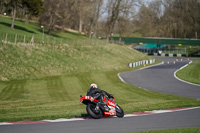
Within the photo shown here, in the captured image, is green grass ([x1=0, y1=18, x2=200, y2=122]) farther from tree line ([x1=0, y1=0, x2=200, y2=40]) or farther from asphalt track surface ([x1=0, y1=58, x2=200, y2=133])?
tree line ([x1=0, y1=0, x2=200, y2=40])

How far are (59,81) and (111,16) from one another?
187 ft

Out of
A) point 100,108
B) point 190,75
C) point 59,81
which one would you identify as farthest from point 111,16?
point 100,108

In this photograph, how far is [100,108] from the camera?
1386cm

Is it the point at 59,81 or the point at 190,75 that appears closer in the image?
the point at 59,81

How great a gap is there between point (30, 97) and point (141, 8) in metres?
72.1

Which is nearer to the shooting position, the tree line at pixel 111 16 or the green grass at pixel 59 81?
the green grass at pixel 59 81

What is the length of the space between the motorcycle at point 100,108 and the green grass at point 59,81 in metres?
1.01

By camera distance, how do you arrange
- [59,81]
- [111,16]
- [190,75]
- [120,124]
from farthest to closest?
[111,16]
[190,75]
[59,81]
[120,124]

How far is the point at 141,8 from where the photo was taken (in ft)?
305

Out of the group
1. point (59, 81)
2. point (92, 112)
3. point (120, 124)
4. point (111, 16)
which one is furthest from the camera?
point (111, 16)

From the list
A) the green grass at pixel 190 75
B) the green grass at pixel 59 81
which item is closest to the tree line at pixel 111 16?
the green grass at pixel 59 81

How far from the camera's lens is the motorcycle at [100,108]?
535 inches

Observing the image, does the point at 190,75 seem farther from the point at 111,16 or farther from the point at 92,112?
the point at 111,16

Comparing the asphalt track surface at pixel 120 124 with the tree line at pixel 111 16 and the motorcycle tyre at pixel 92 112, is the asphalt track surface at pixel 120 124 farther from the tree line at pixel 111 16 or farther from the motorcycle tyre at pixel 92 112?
the tree line at pixel 111 16
